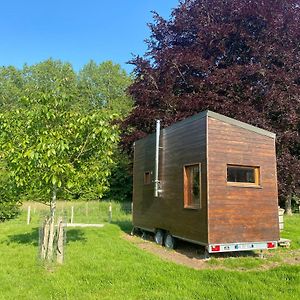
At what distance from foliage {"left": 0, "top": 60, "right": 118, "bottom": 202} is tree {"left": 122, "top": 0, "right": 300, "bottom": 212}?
26.4 ft

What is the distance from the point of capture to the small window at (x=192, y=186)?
9805mm

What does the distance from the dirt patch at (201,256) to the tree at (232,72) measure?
6386mm

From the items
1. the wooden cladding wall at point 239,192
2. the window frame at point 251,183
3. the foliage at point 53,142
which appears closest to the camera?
the foliage at point 53,142

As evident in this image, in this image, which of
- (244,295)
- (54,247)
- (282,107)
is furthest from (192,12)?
(244,295)

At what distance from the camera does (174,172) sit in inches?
437

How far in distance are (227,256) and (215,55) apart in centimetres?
1104

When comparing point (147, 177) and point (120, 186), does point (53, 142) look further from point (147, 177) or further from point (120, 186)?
point (120, 186)

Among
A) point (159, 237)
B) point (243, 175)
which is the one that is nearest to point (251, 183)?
point (243, 175)

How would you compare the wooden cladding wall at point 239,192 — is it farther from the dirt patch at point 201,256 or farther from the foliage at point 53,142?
the foliage at point 53,142

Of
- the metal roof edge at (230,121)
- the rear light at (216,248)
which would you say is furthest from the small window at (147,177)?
the rear light at (216,248)

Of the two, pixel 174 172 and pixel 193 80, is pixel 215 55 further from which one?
pixel 174 172

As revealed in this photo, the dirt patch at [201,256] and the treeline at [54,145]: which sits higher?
the treeline at [54,145]

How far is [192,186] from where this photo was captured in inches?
401

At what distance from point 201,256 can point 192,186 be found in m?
1.81
